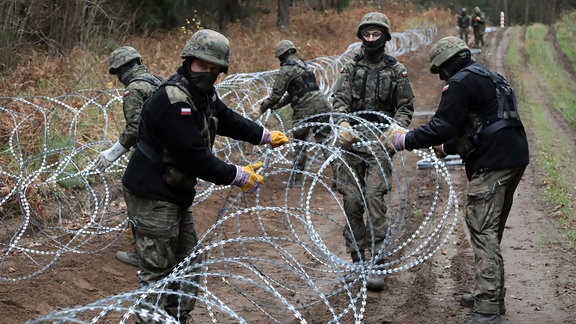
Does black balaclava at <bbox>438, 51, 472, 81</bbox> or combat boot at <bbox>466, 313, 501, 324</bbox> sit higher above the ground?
black balaclava at <bbox>438, 51, 472, 81</bbox>

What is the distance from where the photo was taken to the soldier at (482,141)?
5.29 metres

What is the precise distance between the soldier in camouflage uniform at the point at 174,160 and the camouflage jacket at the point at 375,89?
82.0 inches

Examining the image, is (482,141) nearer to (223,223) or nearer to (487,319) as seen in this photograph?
(487,319)

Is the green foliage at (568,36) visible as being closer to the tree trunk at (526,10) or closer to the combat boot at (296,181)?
the combat boot at (296,181)

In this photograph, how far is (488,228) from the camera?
5398 mm

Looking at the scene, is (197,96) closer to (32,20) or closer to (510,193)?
(510,193)

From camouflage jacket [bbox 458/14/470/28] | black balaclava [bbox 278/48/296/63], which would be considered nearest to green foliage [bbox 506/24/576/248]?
camouflage jacket [bbox 458/14/470/28]

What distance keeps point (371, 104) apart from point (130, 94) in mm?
2193

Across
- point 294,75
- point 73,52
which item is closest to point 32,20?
point 73,52

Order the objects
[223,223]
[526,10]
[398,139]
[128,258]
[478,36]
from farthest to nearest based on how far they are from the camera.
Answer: [526,10], [478,36], [223,223], [128,258], [398,139]

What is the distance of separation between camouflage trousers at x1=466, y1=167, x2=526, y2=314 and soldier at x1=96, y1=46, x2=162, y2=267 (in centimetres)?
302

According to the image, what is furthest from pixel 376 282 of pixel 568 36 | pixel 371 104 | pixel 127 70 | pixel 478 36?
pixel 568 36

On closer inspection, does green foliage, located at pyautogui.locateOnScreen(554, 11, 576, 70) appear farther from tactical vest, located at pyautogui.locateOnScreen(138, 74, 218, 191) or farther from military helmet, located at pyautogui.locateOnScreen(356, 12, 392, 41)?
tactical vest, located at pyautogui.locateOnScreen(138, 74, 218, 191)

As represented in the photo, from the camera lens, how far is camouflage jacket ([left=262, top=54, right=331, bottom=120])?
9914 millimetres
